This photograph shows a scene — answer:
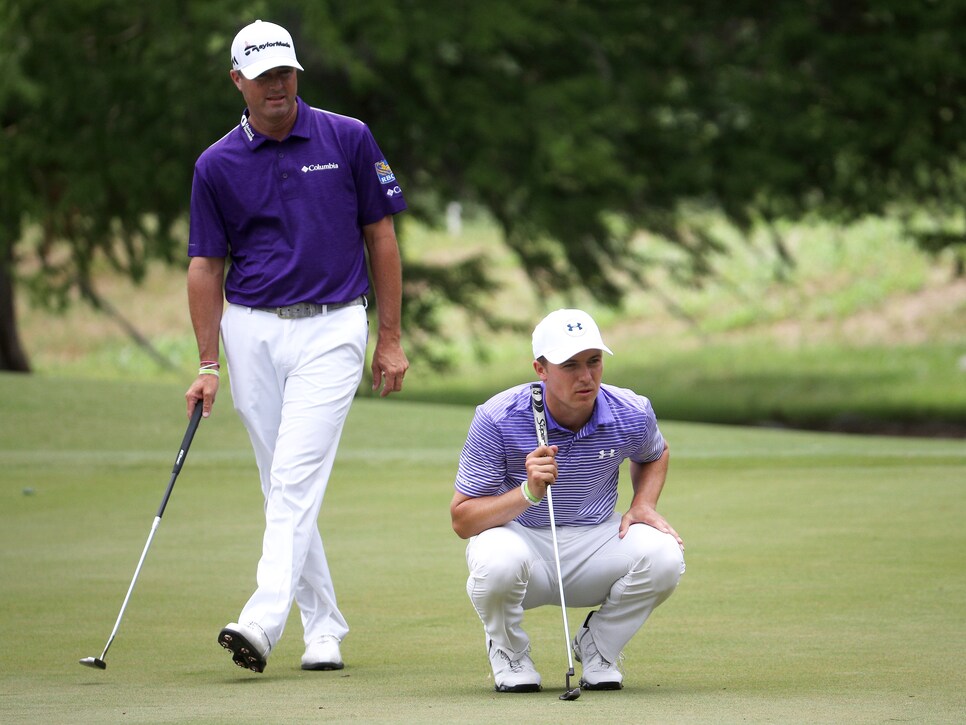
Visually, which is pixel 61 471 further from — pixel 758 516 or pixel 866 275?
pixel 866 275

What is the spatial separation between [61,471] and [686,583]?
637cm

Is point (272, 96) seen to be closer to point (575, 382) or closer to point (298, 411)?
point (298, 411)

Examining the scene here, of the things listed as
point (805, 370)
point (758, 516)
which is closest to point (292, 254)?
point (758, 516)

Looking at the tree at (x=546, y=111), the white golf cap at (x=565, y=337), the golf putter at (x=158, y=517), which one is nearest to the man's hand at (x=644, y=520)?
the white golf cap at (x=565, y=337)

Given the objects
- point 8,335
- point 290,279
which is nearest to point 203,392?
point 290,279

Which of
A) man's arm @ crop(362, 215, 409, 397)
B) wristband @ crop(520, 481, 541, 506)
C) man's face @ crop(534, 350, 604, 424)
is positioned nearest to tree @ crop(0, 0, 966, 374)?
man's arm @ crop(362, 215, 409, 397)

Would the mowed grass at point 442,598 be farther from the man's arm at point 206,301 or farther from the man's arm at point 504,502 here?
the man's arm at point 206,301

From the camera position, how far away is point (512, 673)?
15.0 ft

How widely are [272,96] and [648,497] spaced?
169cm

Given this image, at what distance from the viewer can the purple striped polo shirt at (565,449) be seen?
185 inches

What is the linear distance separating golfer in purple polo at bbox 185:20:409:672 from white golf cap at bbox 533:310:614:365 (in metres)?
0.85

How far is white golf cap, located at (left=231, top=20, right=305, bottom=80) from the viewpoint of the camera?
5148 mm

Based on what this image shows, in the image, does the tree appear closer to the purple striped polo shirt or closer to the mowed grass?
the mowed grass

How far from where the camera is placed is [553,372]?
15.2 feet
